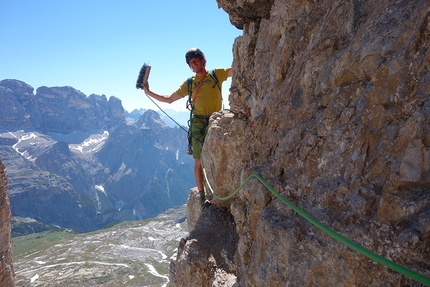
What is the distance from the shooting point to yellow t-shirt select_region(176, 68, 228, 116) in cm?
1018

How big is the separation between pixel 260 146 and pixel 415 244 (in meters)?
4.49

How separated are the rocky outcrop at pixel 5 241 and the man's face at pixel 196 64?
149ft

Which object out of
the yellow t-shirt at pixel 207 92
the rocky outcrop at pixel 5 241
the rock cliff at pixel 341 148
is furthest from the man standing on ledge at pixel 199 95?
the rocky outcrop at pixel 5 241

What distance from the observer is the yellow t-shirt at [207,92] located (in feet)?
33.4

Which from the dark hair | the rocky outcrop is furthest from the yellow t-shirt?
the rocky outcrop

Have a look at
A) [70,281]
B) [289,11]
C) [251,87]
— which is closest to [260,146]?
[251,87]

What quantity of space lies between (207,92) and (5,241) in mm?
48952

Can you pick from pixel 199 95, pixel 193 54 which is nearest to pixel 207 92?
pixel 199 95

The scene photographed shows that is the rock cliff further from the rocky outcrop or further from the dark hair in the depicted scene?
the rocky outcrop

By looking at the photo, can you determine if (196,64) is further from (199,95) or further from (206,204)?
(206,204)

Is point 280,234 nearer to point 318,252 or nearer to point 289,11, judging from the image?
point 318,252

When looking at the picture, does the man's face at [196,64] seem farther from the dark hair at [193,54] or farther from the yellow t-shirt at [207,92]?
the yellow t-shirt at [207,92]

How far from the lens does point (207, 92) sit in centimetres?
1038

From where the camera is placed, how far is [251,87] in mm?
9312
